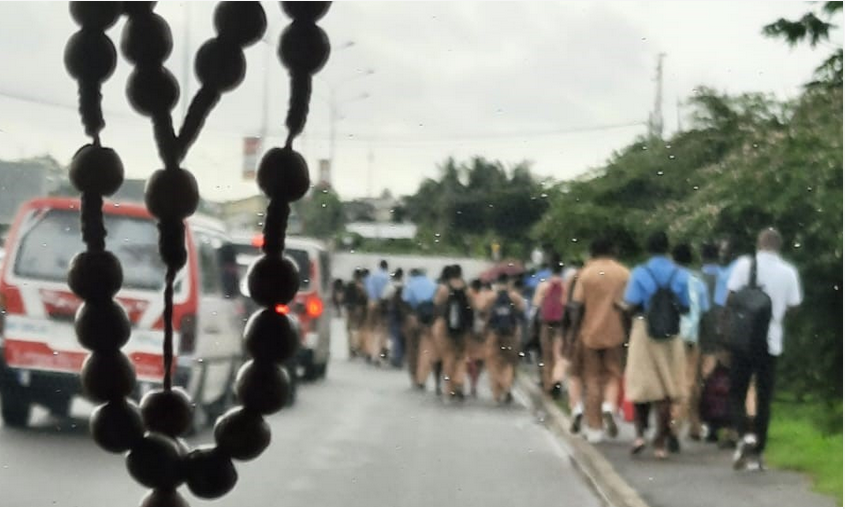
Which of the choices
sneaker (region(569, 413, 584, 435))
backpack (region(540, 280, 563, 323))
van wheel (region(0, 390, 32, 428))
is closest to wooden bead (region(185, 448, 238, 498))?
van wheel (region(0, 390, 32, 428))

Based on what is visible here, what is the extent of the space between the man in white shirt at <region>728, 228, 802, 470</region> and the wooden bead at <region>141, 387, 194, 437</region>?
107 inches

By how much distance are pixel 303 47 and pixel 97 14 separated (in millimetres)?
107

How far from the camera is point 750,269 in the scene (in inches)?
194

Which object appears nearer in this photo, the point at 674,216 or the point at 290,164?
the point at 290,164

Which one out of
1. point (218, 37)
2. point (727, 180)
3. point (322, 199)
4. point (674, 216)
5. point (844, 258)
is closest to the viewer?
point (218, 37)

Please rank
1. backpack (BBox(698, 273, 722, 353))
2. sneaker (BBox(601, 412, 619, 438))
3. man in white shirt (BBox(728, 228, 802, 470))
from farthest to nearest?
sneaker (BBox(601, 412, 619, 438)) → backpack (BBox(698, 273, 722, 353)) → man in white shirt (BBox(728, 228, 802, 470))

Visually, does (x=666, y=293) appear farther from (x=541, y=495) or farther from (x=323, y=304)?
(x=323, y=304)

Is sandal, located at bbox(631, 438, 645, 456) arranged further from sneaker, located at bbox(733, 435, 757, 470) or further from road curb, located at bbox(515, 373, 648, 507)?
sneaker, located at bbox(733, 435, 757, 470)

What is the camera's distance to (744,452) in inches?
224

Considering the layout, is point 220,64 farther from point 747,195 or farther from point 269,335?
point 747,195

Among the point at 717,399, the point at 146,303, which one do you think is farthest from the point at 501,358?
the point at 146,303

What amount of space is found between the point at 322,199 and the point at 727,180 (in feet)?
2.94

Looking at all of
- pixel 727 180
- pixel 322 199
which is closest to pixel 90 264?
pixel 322 199

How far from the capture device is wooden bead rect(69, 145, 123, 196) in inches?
33.0
